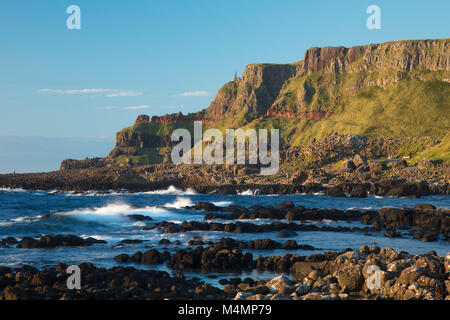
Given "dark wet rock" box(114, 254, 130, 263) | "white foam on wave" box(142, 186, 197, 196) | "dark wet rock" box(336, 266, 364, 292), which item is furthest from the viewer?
"white foam on wave" box(142, 186, 197, 196)

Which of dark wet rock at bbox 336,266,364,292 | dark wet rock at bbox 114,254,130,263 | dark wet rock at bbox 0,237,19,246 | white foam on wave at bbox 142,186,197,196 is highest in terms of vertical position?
dark wet rock at bbox 336,266,364,292

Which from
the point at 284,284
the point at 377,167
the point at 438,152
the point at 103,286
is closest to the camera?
the point at 284,284

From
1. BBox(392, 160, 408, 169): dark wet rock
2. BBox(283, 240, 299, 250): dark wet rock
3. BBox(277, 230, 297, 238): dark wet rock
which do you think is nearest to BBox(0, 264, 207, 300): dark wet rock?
BBox(283, 240, 299, 250): dark wet rock

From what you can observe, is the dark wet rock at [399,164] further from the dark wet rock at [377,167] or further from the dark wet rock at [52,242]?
the dark wet rock at [52,242]

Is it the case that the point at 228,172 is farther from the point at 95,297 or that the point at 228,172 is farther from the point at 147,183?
the point at 95,297

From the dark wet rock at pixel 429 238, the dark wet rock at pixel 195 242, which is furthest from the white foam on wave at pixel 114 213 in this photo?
the dark wet rock at pixel 429 238

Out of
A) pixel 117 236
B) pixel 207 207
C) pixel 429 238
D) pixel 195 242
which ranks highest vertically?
pixel 195 242

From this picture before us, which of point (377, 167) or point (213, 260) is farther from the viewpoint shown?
point (377, 167)

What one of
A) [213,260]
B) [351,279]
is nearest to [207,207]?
[213,260]

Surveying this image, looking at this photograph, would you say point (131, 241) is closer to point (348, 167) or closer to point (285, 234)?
point (285, 234)

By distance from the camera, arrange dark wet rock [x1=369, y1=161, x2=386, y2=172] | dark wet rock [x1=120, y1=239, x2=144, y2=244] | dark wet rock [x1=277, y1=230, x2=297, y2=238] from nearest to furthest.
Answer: dark wet rock [x1=120, y1=239, x2=144, y2=244] < dark wet rock [x1=277, y1=230, x2=297, y2=238] < dark wet rock [x1=369, y1=161, x2=386, y2=172]

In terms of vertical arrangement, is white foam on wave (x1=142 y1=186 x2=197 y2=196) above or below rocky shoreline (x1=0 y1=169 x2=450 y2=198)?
below

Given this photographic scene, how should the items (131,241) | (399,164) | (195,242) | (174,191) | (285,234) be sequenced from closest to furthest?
(195,242) < (131,241) < (285,234) < (399,164) < (174,191)

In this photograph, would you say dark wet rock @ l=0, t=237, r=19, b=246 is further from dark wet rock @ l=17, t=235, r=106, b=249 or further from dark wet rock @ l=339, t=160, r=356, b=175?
dark wet rock @ l=339, t=160, r=356, b=175
